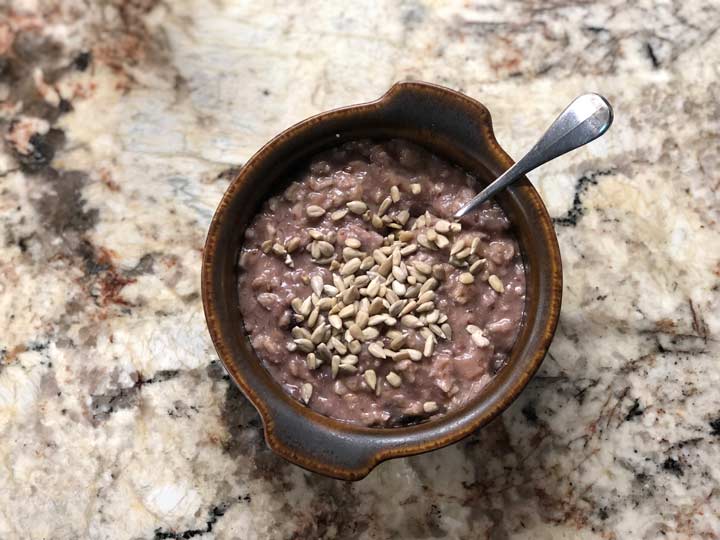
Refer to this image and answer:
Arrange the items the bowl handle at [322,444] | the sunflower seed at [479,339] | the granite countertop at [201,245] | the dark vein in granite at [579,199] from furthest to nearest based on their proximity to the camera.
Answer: the dark vein in granite at [579,199], the granite countertop at [201,245], the sunflower seed at [479,339], the bowl handle at [322,444]

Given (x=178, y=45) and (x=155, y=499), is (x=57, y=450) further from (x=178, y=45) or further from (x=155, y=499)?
(x=178, y=45)

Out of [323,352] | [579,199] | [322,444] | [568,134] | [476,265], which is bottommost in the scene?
[322,444]

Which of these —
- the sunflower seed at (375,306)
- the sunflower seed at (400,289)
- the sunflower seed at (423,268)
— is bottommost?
the sunflower seed at (375,306)

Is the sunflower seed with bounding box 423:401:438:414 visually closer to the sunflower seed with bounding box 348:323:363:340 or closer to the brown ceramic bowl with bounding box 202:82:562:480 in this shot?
the brown ceramic bowl with bounding box 202:82:562:480

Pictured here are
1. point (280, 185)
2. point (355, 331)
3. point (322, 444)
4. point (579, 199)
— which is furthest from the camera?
point (579, 199)

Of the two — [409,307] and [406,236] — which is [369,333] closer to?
[409,307]

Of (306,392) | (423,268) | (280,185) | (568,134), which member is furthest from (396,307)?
(568,134)

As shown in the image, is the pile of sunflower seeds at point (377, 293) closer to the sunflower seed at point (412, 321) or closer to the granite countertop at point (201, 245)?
the sunflower seed at point (412, 321)

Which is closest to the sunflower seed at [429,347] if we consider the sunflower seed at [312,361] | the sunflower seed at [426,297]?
the sunflower seed at [426,297]
